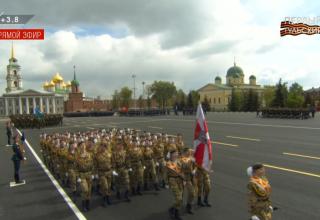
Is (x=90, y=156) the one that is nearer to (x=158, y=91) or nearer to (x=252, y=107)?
(x=252, y=107)

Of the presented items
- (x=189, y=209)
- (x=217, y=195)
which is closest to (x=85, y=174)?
(x=189, y=209)

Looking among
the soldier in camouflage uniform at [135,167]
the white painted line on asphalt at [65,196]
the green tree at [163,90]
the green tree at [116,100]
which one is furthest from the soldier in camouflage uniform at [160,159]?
the green tree at [116,100]

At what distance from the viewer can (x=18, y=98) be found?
4843 inches

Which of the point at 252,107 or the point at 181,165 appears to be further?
the point at 252,107

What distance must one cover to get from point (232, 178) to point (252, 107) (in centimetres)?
8003

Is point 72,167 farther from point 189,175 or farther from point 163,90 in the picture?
point 163,90

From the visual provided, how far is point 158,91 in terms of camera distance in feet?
397

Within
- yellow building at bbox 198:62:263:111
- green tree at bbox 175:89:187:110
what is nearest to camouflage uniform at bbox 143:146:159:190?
green tree at bbox 175:89:187:110

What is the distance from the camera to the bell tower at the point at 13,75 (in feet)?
406

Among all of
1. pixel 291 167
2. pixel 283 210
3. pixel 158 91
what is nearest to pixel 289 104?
pixel 158 91

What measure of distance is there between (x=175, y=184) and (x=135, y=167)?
8.48ft

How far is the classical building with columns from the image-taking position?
12262cm

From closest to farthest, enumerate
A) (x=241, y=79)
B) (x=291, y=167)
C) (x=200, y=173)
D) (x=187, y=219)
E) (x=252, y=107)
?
1. (x=187, y=219)
2. (x=200, y=173)
3. (x=291, y=167)
4. (x=252, y=107)
5. (x=241, y=79)

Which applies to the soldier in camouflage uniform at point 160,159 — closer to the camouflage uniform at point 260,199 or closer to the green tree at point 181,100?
the camouflage uniform at point 260,199
